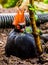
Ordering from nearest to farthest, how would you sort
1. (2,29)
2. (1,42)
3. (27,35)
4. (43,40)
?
1. (27,35)
2. (43,40)
3. (1,42)
4. (2,29)

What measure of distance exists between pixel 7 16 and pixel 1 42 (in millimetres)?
1428

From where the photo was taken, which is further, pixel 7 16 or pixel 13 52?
pixel 7 16

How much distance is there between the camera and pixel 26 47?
2904 millimetres

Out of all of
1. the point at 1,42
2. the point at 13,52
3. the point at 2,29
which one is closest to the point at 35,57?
the point at 13,52

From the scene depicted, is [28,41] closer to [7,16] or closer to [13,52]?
[13,52]

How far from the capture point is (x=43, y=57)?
9.16ft

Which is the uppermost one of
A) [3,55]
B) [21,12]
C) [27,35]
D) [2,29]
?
[21,12]

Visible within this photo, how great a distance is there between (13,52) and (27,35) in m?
0.24

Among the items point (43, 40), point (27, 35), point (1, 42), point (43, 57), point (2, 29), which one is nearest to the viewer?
point (43, 57)

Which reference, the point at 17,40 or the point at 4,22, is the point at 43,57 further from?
the point at 4,22

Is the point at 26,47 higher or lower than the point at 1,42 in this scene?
higher

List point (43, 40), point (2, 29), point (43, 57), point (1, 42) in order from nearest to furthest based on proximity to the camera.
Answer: point (43, 57), point (43, 40), point (1, 42), point (2, 29)

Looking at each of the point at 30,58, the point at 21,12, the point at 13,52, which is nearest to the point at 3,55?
the point at 13,52

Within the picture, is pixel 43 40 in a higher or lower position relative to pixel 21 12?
lower
